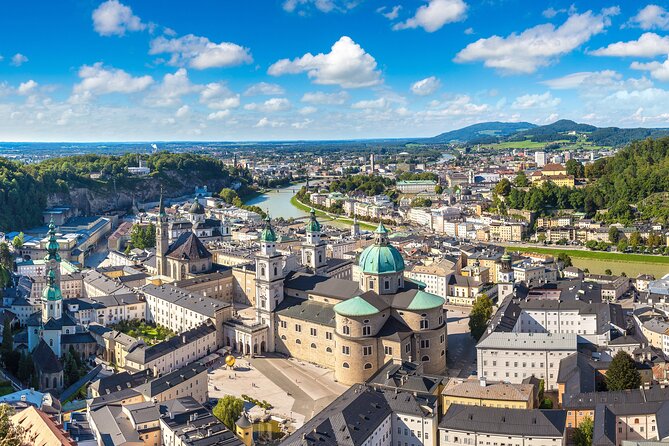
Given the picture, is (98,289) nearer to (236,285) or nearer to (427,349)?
(236,285)

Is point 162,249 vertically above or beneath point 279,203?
above

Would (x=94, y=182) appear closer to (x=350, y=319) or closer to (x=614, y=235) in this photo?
(x=614, y=235)

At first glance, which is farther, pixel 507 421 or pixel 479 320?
pixel 479 320

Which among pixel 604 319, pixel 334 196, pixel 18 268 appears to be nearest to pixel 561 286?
pixel 604 319

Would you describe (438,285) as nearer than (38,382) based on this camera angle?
No

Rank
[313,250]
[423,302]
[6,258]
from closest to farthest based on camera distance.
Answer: [423,302], [313,250], [6,258]

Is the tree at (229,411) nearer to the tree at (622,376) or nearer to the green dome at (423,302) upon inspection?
the green dome at (423,302)

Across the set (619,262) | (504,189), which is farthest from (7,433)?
(504,189)
